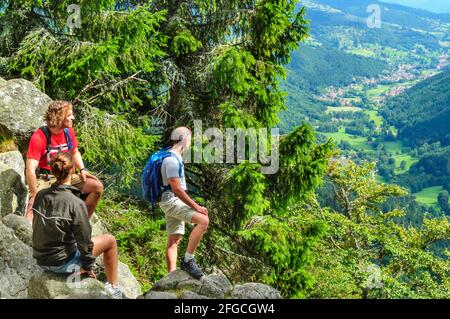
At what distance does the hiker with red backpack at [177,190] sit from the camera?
6.79 meters

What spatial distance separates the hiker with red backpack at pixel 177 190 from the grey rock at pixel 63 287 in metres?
1.39

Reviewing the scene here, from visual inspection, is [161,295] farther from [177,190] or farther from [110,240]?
[177,190]

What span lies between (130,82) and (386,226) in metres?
20.6

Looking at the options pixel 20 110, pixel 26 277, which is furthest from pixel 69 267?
pixel 20 110

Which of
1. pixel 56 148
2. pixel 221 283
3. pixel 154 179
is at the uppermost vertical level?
pixel 56 148

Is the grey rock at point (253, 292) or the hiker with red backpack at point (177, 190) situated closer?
the grey rock at point (253, 292)

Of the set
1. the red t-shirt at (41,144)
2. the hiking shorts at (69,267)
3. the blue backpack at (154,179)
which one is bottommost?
the hiking shorts at (69,267)

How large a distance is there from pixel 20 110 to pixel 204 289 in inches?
217

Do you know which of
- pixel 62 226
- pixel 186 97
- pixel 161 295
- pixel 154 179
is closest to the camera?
pixel 62 226

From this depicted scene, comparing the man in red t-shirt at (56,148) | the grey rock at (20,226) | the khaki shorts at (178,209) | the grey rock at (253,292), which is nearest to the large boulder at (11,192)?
the grey rock at (20,226)

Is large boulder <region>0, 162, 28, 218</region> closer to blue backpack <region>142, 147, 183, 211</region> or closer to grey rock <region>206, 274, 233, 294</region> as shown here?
blue backpack <region>142, 147, 183, 211</region>

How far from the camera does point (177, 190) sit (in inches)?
267

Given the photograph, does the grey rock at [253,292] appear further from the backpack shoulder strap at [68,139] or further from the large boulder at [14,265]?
the backpack shoulder strap at [68,139]

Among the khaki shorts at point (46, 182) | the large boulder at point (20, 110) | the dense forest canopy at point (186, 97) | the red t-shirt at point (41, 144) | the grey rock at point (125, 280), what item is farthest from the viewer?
the dense forest canopy at point (186, 97)
